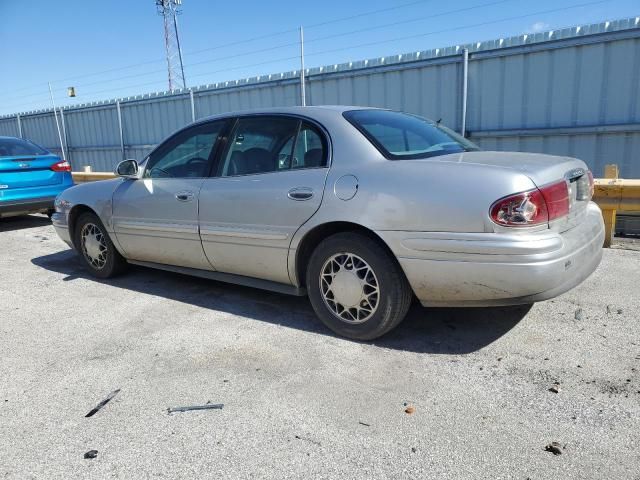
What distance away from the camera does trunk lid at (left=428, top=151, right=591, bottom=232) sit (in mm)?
2719

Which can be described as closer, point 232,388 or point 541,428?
point 541,428

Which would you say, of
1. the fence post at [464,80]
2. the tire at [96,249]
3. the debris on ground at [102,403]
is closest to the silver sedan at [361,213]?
the tire at [96,249]

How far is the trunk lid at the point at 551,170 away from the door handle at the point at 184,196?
6.35ft

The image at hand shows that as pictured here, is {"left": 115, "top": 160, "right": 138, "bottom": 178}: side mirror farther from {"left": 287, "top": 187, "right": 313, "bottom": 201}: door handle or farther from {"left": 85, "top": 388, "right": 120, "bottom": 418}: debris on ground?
{"left": 85, "top": 388, "right": 120, "bottom": 418}: debris on ground

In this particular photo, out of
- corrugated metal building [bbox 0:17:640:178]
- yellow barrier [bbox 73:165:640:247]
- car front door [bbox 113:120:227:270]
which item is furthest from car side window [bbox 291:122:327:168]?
corrugated metal building [bbox 0:17:640:178]

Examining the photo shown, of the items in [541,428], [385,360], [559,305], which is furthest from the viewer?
[559,305]

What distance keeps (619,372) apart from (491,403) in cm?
84

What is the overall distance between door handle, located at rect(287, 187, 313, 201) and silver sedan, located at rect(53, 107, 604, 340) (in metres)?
0.01

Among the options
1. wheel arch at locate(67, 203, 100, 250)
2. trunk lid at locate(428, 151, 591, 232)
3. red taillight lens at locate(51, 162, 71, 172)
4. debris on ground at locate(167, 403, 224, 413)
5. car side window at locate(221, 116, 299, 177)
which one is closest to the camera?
debris on ground at locate(167, 403, 224, 413)

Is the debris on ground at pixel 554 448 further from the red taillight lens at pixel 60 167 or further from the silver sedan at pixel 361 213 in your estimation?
the red taillight lens at pixel 60 167

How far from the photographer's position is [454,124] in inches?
Result: 348

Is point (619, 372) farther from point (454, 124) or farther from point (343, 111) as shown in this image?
point (454, 124)

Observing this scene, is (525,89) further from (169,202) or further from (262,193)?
(169,202)

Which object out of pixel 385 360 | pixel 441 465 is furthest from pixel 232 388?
pixel 441 465
